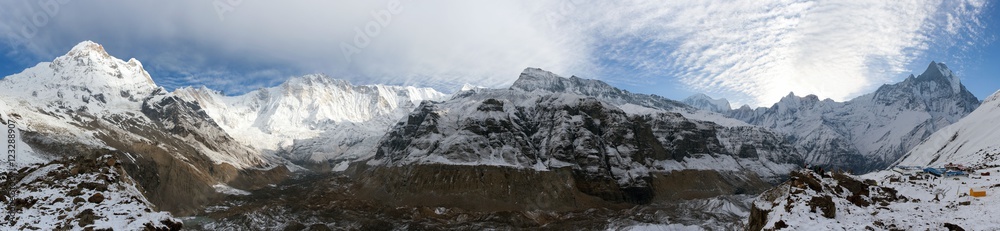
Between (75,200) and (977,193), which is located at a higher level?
(977,193)

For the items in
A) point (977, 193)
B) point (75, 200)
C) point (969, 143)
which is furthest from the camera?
point (969, 143)

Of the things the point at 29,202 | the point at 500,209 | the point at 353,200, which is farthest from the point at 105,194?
the point at 353,200

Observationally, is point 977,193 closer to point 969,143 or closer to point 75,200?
point 75,200

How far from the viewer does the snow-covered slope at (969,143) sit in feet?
262

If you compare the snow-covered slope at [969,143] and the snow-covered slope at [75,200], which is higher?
the snow-covered slope at [969,143]

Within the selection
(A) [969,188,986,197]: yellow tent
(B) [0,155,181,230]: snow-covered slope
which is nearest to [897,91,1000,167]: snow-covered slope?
(A) [969,188,986,197]: yellow tent

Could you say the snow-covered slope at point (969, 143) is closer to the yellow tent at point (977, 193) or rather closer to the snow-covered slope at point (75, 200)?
the yellow tent at point (977, 193)

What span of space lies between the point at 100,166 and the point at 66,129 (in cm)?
17049

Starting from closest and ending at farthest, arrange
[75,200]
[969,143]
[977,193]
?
[75,200]
[977,193]
[969,143]

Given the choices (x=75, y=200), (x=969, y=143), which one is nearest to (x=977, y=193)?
(x=75, y=200)

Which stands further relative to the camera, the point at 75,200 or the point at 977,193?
the point at 977,193

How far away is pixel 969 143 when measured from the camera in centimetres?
9744

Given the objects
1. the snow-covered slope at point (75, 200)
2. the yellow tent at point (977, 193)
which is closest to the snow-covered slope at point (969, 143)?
the yellow tent at point (977, 193)

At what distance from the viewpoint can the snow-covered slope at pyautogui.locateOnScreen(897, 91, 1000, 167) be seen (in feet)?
262
